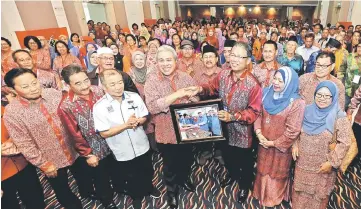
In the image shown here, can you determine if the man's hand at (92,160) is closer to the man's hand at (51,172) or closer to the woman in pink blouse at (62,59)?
the man's hand at (51,172)

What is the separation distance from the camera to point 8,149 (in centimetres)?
178

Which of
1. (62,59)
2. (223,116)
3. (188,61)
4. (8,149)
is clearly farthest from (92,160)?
(62,59)

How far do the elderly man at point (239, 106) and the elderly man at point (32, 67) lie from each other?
2.20m

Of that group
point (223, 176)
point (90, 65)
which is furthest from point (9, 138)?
point (223, 176)

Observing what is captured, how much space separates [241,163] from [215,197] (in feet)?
1.87

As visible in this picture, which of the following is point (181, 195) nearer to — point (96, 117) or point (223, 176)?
point (223, 176)

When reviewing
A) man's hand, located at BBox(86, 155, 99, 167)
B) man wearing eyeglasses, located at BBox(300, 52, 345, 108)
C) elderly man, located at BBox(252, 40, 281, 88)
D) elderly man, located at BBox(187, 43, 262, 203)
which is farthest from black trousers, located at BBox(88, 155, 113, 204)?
man wearing eyeglasses, located at BBox(300, 52, 345, 108)

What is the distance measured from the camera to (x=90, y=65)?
341cm

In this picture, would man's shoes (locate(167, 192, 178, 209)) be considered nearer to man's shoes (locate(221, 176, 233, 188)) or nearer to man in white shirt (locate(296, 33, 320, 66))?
man's shoes (locate(221, 176, 233, 188))

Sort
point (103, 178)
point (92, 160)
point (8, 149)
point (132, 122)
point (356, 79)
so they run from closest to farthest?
point (8, 149)
point (132, 122)
point (92, 160)
point (103, 178)
point (356, 79)

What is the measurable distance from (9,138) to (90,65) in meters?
1.78

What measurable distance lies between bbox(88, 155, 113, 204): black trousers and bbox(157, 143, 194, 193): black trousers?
1.77ft

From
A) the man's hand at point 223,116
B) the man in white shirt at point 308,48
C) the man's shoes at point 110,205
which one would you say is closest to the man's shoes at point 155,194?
the man's shoes at point 110,205

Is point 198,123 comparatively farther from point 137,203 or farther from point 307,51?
point 307,51
